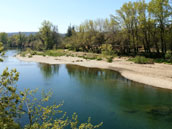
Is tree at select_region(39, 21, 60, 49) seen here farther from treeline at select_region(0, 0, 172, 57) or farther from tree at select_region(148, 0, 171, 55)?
tree at select_region(148, 0, 171, 55)

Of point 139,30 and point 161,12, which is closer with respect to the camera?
point 161,12

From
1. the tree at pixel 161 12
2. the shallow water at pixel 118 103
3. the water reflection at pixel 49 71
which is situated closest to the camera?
the shallow water at pixel 118 103

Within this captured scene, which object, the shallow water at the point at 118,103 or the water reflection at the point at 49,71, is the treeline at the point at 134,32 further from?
the shallow water at the point at 118,103

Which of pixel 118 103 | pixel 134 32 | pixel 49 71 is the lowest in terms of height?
pixel 118 103

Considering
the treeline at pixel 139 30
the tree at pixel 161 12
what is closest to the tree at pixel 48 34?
the treeline at pixel 139 30

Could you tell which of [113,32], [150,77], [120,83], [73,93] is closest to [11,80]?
[73,93]

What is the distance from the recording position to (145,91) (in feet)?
64.2

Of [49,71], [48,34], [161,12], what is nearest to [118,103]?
[49,71]

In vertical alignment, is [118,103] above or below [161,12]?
below

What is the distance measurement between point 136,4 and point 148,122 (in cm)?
3376

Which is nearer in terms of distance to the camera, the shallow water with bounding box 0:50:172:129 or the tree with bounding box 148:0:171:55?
the shallow water with bounding box 0:50:172:129

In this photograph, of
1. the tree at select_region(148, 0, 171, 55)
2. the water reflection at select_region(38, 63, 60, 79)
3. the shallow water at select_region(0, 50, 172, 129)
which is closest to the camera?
the shallow water at select_region(0, 50, 172, 129)

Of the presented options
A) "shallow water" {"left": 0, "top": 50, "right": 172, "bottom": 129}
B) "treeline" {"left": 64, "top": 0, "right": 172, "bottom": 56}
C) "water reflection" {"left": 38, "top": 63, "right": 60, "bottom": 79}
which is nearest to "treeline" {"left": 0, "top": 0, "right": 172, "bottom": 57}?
"treeline" {"left": 64, "top": 0, "right": 172, "bottom": 56}

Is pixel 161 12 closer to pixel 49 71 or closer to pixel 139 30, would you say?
pixel 139 30
